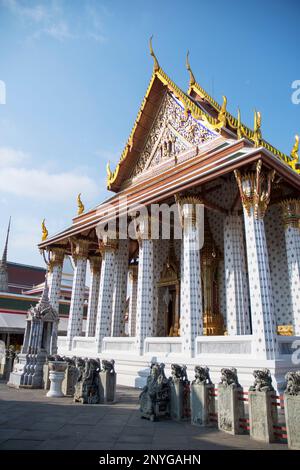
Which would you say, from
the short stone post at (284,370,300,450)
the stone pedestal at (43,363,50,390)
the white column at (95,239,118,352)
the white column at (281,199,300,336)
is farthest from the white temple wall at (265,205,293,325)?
the stone pedestal at (43,363,50,390)

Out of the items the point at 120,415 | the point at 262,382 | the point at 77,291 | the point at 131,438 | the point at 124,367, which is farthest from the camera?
the point at 77,291

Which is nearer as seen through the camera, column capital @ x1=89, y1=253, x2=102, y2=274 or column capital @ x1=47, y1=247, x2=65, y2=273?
column capital @ x1=47, y1=247, x2=65, y2=273

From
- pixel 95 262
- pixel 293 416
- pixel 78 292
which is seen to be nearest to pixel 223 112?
pixel 293 416

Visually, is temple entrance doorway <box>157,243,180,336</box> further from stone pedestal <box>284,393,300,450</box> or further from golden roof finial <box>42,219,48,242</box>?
stone pedestal <box>284,393,300,450</box>

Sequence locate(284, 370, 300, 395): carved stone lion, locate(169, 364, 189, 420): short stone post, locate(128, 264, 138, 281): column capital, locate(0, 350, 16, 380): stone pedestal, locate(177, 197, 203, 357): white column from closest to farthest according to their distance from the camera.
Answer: locate(284, 370, 300, 395): carved stone lion, locate(169, 364, 189, 420): short stone post, locate(177, 197, 203, 357): white column, locate(0, 350, 16, 380): stone pedestal, locate(128, 264, 138, 281): column capital

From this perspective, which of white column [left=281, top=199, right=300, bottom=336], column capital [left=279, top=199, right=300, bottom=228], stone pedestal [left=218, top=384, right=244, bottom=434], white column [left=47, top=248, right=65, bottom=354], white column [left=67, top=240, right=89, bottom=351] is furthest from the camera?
white column [left=47, top=248, right=65, bottom=354]

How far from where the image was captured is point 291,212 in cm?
1150

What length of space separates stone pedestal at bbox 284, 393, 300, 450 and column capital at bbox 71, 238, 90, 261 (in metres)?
13.9

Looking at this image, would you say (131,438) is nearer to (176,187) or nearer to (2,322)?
(176,187)

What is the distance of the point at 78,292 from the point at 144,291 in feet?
18.4

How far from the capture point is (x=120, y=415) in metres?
6.52

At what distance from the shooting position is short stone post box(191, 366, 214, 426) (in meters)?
5.80

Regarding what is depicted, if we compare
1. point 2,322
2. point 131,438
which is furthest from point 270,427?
point 2,322
